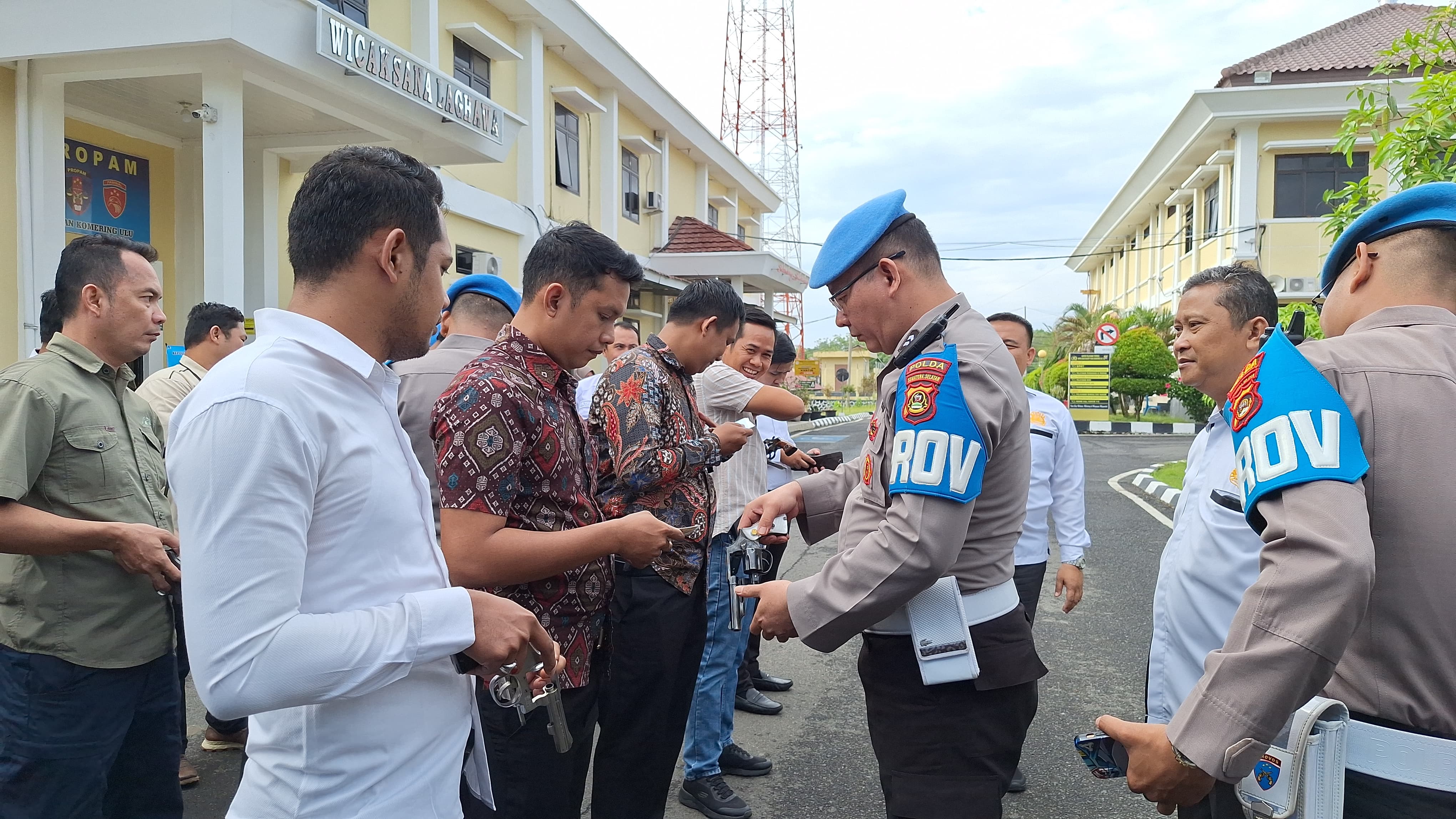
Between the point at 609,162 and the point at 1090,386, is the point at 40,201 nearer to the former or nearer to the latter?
the point at 609,162

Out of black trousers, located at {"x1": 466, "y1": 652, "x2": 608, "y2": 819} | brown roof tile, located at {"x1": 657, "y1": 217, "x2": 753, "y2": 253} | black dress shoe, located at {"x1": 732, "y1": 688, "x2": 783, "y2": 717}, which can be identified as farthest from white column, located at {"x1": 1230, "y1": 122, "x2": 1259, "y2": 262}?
black trousers, located at {"x1": 466, "y1": 652, "x2": 608, "y2": 819}

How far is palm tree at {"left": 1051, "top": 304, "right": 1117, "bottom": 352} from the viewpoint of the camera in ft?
107

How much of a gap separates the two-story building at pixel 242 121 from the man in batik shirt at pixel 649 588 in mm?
5601

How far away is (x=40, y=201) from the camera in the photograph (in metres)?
6.81

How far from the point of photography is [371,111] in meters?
8.38

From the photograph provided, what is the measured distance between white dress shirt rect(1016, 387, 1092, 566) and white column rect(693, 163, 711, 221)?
19.2 metres

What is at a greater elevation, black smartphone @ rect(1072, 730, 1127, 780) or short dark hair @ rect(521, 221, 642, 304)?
short dark hair @ rect(521, 221, 642, 304)

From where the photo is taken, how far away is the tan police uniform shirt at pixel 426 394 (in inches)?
105

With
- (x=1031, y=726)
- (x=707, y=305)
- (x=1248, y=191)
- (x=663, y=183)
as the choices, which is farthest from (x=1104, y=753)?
(x=1248, y=191)

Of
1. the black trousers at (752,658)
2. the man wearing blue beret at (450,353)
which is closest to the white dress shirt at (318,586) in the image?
the man wearing blue beret at (450,353)

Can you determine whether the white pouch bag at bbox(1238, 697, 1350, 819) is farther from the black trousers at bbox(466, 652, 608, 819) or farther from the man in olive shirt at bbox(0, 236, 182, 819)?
the man in olive shirt at bbox(0, 236, 182, 819)

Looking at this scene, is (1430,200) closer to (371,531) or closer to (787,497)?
(787,497)

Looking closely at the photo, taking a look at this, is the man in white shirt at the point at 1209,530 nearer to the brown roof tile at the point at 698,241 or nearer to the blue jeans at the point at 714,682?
the blue jeans at the point at 714,682

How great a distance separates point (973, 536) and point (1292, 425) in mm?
738
